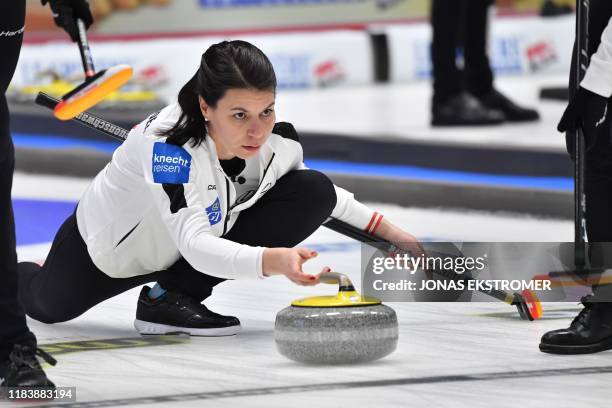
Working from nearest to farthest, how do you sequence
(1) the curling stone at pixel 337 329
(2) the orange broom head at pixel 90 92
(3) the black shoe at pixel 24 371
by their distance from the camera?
(3) the black shoe at pixel 24 371
(1) the curling stone at pixel 337 329
(2) the orange broom head at pixel 90 92

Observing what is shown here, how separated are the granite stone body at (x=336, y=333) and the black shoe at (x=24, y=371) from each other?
0.48 meters

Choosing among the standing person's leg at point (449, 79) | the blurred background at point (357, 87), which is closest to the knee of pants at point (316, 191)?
the blurred background at point (357, 87)

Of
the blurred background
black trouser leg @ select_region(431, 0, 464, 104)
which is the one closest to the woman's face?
the blurred background

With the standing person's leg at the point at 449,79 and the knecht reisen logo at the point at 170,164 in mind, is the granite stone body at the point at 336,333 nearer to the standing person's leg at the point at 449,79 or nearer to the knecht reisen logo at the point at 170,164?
the knecht reisen logo at the point at 170,164

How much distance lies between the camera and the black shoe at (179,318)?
123 inches

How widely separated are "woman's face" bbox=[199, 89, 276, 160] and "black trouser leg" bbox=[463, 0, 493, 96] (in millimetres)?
4294

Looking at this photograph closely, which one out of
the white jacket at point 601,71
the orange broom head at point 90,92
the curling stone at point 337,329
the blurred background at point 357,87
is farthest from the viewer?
the blurred background at point 357,87

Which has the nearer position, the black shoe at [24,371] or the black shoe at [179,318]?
the black shoe at [24,371]

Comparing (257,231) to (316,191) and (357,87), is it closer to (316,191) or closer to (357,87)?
(316,191)

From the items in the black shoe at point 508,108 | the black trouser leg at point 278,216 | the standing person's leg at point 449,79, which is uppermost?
the black trouser leg at point 278,216

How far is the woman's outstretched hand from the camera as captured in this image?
256cm

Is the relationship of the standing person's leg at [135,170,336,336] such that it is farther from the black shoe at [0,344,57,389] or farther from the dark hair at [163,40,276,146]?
the black shoe at [0,344,57,389]

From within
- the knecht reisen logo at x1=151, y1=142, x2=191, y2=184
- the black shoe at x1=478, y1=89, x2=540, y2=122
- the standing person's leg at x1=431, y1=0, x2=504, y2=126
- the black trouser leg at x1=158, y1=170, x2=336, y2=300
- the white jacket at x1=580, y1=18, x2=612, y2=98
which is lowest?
the black shoe at x1=478, y1=89, x2=540, y2=122

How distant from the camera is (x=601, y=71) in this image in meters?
2.82
